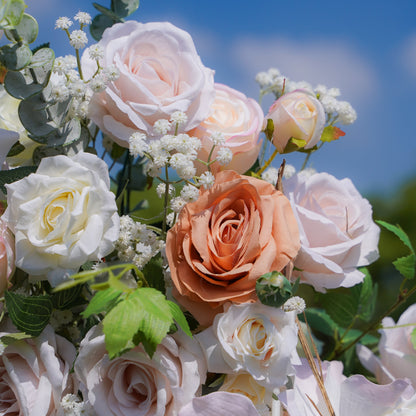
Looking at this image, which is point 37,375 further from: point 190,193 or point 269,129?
point 269,129

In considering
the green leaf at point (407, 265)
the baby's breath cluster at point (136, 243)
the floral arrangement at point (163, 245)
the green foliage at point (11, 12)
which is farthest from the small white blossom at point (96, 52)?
the green leaf at point (407, 265)

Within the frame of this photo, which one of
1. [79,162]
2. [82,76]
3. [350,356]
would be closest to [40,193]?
[79,162]

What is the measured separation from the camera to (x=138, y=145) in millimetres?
627

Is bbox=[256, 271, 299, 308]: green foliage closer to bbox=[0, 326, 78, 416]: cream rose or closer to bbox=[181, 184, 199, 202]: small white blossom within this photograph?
bbox=[181, 184, 199, 202]: small white blossom

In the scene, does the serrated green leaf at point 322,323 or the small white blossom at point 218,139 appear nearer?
the small white blossom at point 218,139

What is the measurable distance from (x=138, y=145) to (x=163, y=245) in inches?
5.0

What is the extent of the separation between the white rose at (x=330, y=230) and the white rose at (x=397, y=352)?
0.13 m

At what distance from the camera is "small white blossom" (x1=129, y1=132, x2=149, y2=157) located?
2.05ft

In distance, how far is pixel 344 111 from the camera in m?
0.80

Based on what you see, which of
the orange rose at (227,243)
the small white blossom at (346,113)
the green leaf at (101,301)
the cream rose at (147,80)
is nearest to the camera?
the green leaf at (101,301)

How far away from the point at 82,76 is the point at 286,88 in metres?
0.34

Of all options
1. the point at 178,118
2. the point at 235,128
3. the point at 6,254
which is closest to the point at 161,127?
the point at 178,118

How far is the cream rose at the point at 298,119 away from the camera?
2.36 ft

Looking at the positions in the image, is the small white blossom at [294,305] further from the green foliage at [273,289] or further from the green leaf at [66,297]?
the green leaf at [66,297]
